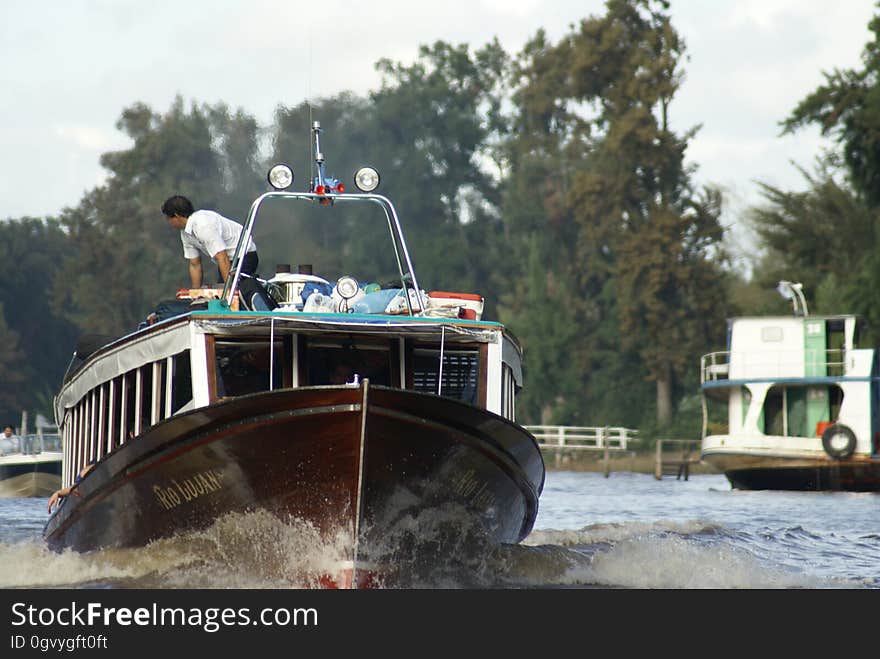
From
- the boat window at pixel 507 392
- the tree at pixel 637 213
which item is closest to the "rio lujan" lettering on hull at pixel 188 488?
the boat window at pixel 507 392

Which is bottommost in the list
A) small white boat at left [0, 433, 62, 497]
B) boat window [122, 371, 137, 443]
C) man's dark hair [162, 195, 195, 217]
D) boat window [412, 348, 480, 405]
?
small white boat at left [0, 433, 62, 497]

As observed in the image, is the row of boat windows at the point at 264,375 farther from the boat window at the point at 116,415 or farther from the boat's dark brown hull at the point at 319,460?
the boat's dark brown hull at the point at 319,460

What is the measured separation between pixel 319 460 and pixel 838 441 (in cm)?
2696

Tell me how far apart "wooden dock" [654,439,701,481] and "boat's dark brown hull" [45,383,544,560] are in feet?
104

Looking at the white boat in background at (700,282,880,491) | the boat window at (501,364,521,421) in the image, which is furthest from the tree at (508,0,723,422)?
the boat window at (501,364,521,421)

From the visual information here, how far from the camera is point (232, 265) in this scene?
13.3 meters

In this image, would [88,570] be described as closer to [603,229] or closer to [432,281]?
[603,229]

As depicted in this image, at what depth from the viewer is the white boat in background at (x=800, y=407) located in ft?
120

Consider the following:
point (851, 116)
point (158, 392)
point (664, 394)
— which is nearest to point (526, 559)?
point (158, 392)

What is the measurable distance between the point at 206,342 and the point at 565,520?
45.4 ft

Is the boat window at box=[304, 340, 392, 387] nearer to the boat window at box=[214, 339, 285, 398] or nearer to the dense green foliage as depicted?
the boat window at box=[214, 339, 285, 398]

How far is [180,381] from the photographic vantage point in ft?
44.9

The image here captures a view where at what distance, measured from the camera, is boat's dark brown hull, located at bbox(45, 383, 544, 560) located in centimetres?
1146

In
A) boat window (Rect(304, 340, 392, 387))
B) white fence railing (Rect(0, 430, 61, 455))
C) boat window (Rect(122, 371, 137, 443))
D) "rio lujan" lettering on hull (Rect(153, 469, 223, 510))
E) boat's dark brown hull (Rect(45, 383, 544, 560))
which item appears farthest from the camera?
white fence railing (Rect(0, 430, 61, 455))
